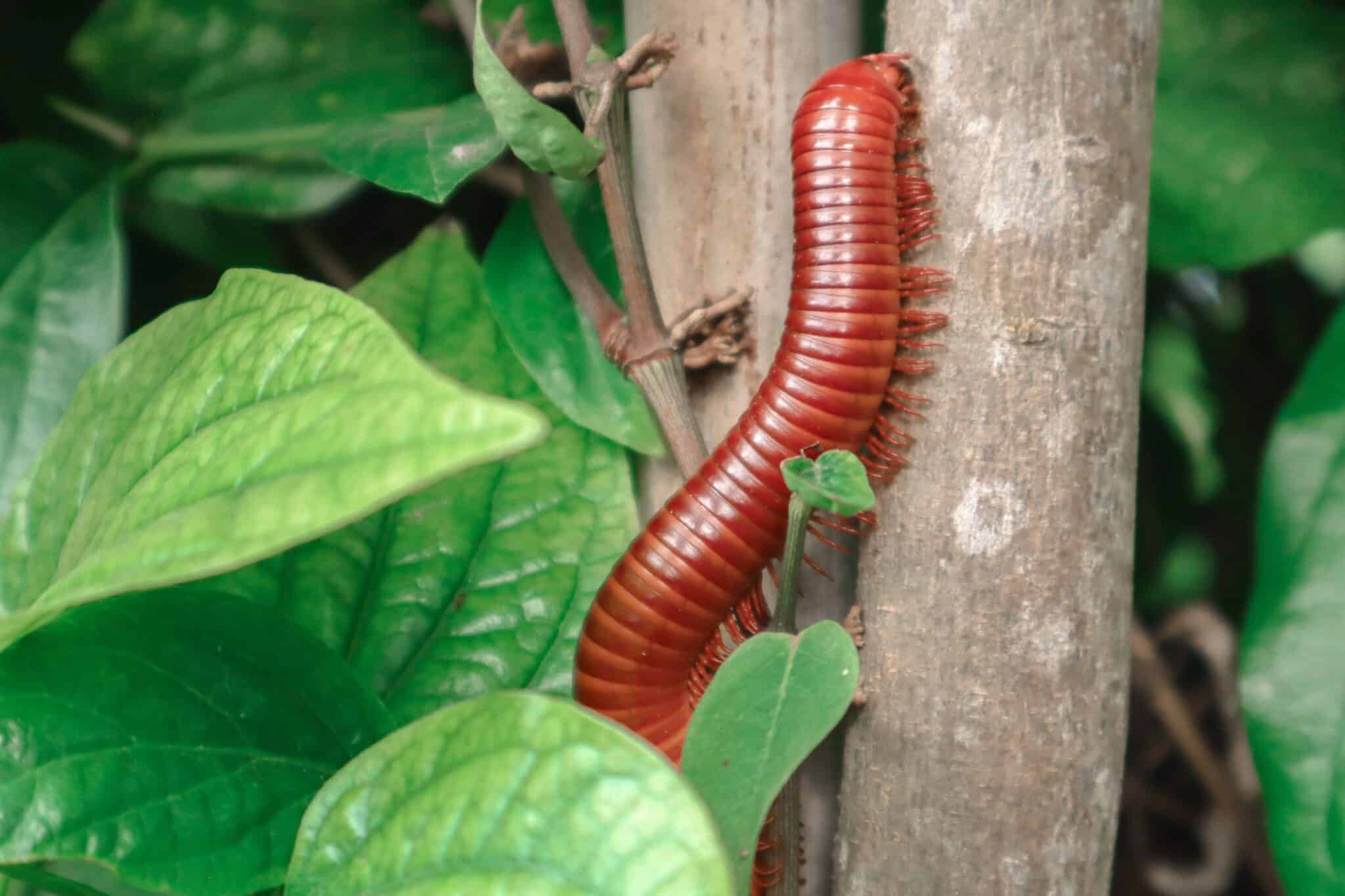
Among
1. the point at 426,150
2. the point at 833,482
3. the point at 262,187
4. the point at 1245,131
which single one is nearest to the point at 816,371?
the point at 833,482

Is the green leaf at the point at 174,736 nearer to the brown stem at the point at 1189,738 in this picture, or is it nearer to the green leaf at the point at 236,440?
the green leaf at the point at 236,440

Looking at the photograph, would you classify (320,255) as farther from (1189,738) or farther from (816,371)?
(1189,738)

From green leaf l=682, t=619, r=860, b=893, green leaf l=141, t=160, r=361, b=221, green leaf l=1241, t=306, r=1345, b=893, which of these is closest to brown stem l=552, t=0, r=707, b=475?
green leaf l=682, t=619, r=860, b=893

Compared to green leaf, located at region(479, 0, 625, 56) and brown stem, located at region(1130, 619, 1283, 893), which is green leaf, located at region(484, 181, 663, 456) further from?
brown stem, located at region(1130, 619, 1283, 893)

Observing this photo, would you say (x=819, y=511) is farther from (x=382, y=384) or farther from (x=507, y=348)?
(x=382, y=384)

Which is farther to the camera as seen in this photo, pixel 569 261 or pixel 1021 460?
pixel 569 261

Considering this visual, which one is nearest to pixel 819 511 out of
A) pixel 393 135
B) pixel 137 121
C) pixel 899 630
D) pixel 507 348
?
pixel 899 630
